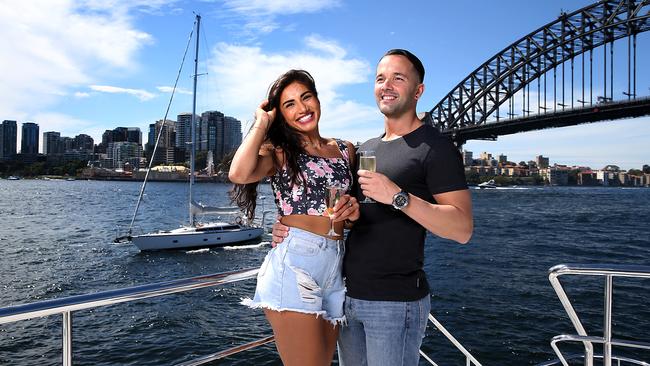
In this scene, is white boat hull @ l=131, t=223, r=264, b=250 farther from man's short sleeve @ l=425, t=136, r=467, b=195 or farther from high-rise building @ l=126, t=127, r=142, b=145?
high-rise building @ l=126, t=127, r=142, b=145

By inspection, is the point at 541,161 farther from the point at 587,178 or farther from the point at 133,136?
the point at 133,136

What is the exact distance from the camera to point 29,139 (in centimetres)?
16675

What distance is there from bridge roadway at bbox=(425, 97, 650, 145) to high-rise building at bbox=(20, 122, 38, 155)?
168083mm

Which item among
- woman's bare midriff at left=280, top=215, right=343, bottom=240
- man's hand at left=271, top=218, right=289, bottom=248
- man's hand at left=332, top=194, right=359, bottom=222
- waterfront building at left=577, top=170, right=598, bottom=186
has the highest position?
waterfront building at left=577, top=170, right=598, bottom=186

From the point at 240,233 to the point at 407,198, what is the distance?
25.5 metres

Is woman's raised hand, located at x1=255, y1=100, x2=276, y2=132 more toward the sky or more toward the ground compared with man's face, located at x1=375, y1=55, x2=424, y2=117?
more toward the ground

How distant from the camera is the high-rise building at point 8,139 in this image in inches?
6373

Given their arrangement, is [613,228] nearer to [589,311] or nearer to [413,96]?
[589,311]

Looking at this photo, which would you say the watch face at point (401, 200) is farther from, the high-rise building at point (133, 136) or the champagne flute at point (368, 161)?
the high-rise building at point (133, 136)

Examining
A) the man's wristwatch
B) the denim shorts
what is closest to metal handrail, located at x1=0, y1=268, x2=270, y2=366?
the denim shorts

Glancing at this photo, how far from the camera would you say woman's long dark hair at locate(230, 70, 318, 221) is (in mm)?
2049

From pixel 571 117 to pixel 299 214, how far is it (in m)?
54.6

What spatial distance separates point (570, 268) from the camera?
1.84 metres

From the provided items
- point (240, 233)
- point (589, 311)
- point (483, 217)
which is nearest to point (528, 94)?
point (483, 217)
